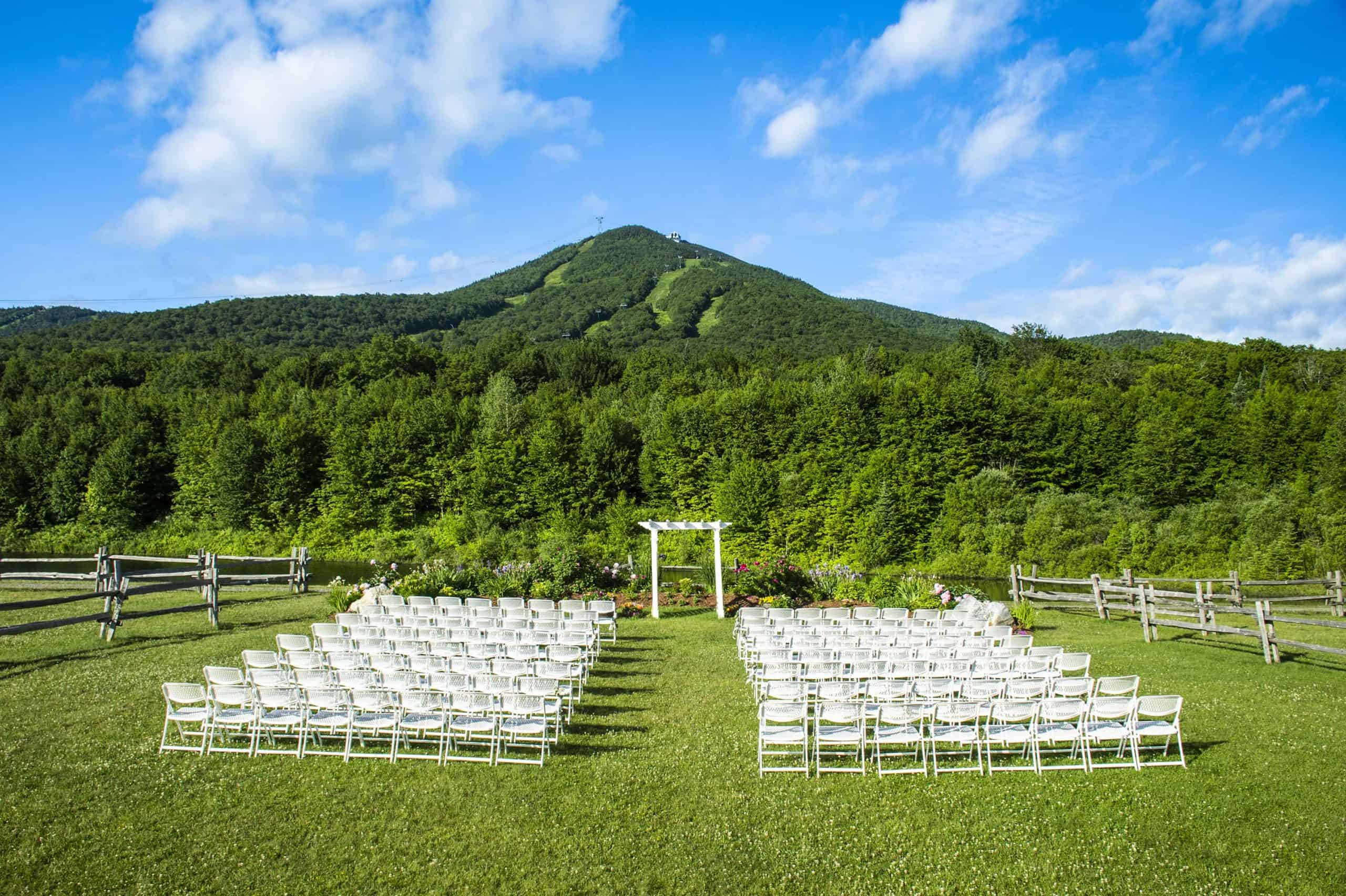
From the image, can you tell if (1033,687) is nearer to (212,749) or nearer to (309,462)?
(212,749)

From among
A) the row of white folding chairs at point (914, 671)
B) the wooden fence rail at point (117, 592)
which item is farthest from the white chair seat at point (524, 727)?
the wooden fence rail at point (117, 592)

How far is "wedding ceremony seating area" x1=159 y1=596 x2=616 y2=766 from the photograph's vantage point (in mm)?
8891

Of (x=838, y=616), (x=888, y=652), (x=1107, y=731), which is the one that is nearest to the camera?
(x=1107, y=731)

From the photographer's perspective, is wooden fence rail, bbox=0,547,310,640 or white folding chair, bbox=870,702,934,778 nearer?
white folding chair, bbox=870,702,934,778

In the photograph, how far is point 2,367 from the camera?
7212 centimetres

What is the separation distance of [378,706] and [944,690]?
6.94 metres

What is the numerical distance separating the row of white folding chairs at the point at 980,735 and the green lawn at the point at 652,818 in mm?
272

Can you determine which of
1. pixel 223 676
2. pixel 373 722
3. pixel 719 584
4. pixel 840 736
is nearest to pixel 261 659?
pixel 223 676

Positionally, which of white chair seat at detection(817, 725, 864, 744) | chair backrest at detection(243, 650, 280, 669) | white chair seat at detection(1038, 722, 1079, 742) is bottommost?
white chair seat at detection(1038, 722, 1079, 742)

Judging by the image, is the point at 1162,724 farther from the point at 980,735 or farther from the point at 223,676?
the point at 223,676

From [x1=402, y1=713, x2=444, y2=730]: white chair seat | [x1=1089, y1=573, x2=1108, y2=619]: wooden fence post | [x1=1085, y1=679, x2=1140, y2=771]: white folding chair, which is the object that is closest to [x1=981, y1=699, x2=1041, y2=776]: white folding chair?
[x1=1085, y1=679, x2=1140, y2=771]: white folding chair

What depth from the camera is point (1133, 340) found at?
8800 cm

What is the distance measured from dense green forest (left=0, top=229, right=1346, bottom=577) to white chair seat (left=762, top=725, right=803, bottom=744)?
83.6 feet

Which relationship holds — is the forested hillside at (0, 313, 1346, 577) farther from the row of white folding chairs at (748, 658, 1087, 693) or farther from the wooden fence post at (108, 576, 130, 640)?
the row of white folding chairs at (748, 658, 1087, 693)
